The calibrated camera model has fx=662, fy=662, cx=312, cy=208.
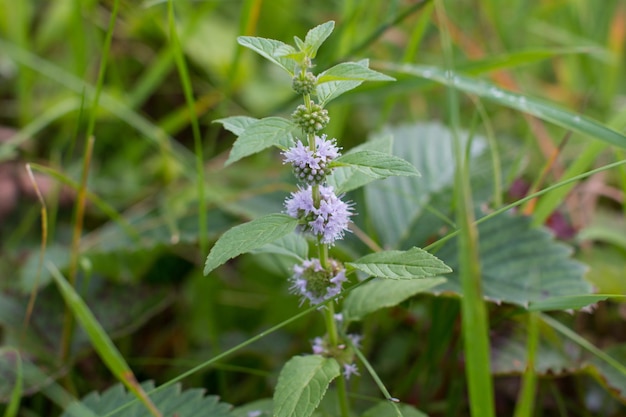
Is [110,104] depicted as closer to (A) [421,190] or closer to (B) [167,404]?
(A) [421,190]

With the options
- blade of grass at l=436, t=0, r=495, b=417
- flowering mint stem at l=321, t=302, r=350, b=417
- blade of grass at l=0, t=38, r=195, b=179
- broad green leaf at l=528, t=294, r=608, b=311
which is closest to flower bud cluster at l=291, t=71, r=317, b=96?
blade of grass at l=436, t=0, r=495, b=417

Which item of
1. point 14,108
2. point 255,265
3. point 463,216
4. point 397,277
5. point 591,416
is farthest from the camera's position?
point 14,108

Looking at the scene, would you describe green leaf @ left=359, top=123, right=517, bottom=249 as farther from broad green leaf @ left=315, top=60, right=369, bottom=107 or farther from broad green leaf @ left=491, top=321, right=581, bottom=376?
broad green leaf @ left=315, top=60, right=369, bottom=107

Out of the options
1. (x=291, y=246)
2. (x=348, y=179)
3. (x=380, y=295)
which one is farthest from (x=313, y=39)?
(x=380, y=295)

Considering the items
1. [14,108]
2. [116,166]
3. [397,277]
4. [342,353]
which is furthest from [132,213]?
[397,277]

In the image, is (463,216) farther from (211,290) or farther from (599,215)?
(599,215)
